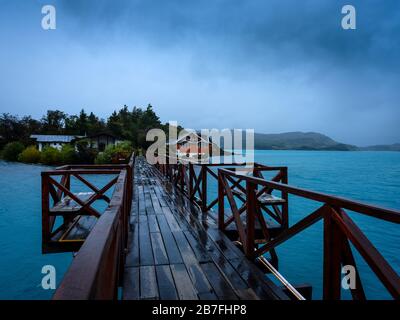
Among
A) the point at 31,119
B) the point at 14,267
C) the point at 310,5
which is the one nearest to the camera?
the point at 14,267

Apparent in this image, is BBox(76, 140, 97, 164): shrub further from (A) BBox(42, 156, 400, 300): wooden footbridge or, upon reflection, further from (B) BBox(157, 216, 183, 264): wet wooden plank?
(B) BBox(157, 216, 183, 264): wet wooden plank

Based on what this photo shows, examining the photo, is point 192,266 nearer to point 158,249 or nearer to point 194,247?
point 194,247

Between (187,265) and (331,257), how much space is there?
5.03 feet

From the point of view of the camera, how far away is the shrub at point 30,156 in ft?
114

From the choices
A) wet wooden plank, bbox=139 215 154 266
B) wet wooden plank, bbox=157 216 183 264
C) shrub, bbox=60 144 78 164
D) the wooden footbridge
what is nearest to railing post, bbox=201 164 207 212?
the wooden footbridge

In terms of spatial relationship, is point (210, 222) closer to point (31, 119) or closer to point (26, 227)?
point (26, 227)

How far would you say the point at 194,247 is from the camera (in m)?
3.16

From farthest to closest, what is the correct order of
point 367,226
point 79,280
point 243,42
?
point 243,42
point 367,226
point 79,280

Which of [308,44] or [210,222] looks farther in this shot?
[308,44]

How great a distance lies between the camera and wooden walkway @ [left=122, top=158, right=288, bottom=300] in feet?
7.05

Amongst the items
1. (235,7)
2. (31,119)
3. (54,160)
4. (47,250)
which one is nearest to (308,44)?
(235,7)

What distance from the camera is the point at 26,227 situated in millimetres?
11625

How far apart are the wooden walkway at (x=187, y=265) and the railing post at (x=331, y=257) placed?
1.78ft
